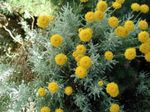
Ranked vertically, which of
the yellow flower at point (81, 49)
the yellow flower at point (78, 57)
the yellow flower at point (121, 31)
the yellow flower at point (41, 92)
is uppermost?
the yellow flower at point (121, 31)

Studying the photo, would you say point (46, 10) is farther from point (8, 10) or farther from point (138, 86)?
point (138, 86)

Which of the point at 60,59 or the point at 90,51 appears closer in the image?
the point at 60,59

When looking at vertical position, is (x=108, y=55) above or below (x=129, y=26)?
below

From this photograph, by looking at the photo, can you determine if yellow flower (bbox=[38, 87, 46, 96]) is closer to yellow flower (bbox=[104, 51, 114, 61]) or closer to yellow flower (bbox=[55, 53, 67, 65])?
yellow flower (bbox=[55, 53, 67, 65])

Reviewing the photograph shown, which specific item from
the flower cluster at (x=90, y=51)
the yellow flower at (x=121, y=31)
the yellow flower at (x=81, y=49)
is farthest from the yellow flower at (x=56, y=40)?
the yellow flower at (x=121, y=31)

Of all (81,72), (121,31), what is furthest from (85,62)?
(121,31)

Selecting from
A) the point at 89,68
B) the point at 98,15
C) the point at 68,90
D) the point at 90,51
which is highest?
the point at 98,15

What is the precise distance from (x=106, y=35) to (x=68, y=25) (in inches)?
10.7

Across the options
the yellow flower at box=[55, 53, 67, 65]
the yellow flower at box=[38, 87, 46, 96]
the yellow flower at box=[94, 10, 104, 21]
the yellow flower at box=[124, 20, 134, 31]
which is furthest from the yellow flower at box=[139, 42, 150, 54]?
the yellow flower at box=[38, 87, 46, 96]

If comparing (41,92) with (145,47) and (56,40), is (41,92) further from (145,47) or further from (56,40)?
(145,47)

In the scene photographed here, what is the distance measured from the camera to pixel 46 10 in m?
3.40

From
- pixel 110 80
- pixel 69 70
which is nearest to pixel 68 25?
pixel 69 70

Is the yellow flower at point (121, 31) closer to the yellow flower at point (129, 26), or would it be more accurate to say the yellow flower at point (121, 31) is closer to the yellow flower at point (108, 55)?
the yellow flower at point (129, 26)

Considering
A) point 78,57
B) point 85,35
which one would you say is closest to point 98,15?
point 85,35
